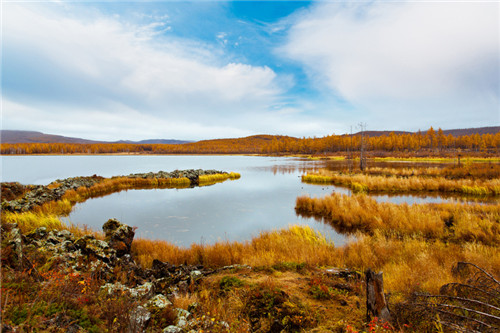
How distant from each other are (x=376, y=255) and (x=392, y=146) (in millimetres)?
136995

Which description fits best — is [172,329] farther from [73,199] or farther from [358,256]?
[73,199]

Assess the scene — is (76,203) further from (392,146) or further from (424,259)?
(392,146)

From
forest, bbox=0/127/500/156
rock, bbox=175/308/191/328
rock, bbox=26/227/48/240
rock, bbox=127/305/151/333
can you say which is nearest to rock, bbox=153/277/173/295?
rock, bbox=175/308/191/328

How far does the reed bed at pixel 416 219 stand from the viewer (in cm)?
915

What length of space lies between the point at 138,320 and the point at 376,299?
12.4 feet

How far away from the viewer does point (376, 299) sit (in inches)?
147

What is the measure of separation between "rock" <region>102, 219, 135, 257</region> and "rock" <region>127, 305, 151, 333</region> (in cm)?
476

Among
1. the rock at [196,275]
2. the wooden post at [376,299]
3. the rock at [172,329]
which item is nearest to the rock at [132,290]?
the rock at [196,275]

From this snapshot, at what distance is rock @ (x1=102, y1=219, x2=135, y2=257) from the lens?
7.53 m

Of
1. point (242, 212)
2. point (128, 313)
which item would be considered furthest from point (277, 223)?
point (128, 313)

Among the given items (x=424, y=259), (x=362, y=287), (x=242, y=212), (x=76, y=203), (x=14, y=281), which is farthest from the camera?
(x=76, y=203)

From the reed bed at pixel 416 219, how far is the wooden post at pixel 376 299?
270 inches

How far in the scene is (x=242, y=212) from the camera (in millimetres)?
16719

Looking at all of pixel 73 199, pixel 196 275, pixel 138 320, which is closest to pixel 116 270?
pixel 196 275
